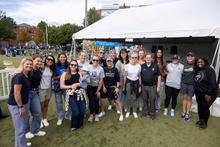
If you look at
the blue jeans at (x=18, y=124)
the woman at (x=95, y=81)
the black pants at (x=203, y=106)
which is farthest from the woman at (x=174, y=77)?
the blue jeans at (x=18, y=124)

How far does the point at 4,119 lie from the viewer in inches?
163

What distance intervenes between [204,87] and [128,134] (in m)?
1.83

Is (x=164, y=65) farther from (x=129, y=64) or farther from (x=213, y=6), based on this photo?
(x=213, y=6)

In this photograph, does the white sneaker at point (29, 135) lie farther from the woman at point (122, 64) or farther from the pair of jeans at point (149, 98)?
the pair of jeans at point (149, 98)

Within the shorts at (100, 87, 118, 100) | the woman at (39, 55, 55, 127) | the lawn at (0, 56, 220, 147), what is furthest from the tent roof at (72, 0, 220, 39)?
the woman at (39, 55, 55, 127)

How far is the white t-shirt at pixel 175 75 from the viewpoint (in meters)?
4.18

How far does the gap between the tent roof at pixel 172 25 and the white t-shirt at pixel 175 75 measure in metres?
1.49

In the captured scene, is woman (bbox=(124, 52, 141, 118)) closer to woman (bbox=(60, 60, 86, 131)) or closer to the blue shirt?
woman (bbox=(60, 60, 86, 131))

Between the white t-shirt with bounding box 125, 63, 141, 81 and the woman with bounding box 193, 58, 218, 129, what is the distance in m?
1.24

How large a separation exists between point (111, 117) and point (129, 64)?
4.55 ft

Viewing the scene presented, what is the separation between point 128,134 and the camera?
3.57m

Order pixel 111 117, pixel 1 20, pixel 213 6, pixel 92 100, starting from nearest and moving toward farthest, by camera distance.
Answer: pixel 92 100
pixel 111 117
pixel 213 6
pixel 1 20

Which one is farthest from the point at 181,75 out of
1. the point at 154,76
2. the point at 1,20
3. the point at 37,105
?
the point at 1,20

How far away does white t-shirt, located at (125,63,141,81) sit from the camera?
4.09 metres
